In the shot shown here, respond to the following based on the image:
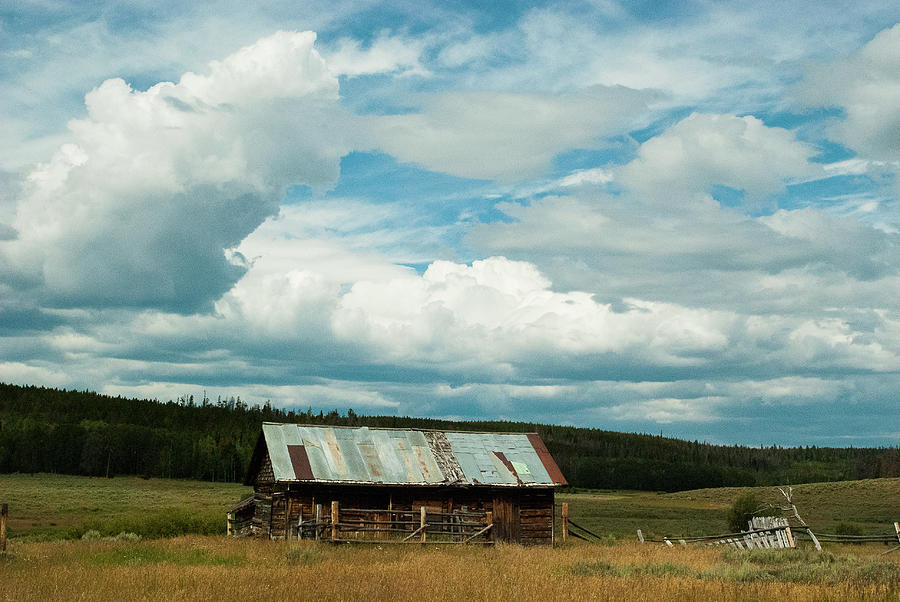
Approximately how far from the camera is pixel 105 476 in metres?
110

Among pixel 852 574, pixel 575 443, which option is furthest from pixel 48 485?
pixel 575 443

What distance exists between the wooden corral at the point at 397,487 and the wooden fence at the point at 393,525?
0.04 meters

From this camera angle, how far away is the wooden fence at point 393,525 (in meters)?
27.6

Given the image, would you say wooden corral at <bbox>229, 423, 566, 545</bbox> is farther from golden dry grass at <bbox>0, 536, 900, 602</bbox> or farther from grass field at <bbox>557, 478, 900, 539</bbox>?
grass field at <bbox>557, 478, 900, 539</bbox>

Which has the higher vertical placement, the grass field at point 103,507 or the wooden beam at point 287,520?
the wooden beam at point 287,520

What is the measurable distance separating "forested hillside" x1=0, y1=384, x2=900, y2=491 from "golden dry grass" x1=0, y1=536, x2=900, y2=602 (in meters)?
99.5

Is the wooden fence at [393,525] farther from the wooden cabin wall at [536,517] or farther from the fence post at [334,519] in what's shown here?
the wooden cabin wall at [536,517]

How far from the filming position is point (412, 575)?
16562 mm

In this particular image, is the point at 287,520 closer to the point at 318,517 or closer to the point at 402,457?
the point at 318,517

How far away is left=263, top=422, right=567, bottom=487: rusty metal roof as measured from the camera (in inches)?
1150

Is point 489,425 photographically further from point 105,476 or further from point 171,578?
point 171,578

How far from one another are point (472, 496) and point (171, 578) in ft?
54.4

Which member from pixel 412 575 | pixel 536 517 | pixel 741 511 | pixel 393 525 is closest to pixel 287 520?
pixel 393 525

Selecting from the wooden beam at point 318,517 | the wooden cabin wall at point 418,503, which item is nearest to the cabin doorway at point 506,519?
the wooden cabin wall at point 418,503
